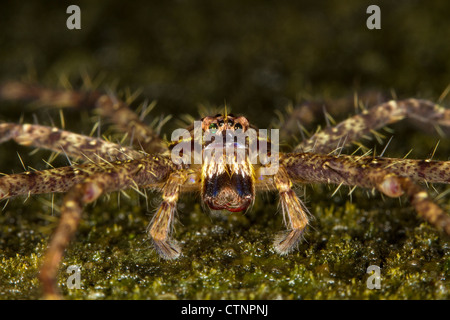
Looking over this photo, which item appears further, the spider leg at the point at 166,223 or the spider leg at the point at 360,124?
the spider leg at the point at 360,124

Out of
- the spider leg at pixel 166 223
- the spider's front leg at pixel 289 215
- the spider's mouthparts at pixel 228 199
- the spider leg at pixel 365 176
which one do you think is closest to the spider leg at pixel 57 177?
the spider leg at pixel 166 223

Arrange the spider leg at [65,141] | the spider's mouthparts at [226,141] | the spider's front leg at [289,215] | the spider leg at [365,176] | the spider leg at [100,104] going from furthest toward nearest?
1. the spider leg at [100,104]
2. the spider leg at [65,141]
3. the spider's mouthparts at [226,141]
4. the spider's front leg at [289,215]
5. the spider leg at [365,176]

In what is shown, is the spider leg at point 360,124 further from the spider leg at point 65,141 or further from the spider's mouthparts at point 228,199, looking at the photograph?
the spider leg at point 65,141

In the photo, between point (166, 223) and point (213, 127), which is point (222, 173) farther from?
point (166, 223)

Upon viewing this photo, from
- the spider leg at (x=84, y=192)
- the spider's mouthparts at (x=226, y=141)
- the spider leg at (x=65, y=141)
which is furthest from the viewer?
the spider leg at (x=65, y=141)

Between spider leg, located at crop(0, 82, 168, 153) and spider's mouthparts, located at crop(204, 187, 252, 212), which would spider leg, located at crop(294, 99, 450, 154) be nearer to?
spider's mouthparts, located at crop(204, 187, 252, 212)

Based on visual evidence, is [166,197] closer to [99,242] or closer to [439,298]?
[99,242]

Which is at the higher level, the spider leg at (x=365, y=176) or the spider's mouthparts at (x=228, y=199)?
the spider leg at (x=365, y=176)
